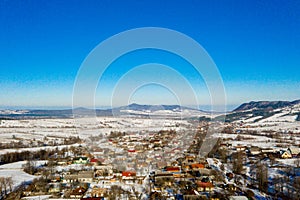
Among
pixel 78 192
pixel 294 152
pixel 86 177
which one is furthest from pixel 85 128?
pixel 78 192

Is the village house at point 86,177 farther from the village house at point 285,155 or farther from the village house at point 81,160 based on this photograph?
the village house at point 285,155

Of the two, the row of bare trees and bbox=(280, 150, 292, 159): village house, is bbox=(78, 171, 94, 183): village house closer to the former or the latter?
the row of bare trees

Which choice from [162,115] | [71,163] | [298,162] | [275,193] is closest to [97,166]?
[71,163]

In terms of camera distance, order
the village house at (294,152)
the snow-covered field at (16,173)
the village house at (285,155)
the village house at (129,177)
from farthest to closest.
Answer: the village house at (294,152)
the village house at (285,155)
the snow-covered field at (16,173)
the village house at (129,177)

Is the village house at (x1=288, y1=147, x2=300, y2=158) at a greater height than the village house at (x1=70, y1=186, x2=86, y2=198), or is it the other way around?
the village house at (x1=70, y1=186, x2=86, y2=198)

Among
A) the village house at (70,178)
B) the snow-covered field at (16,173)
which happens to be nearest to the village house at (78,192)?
the village house at (70,178)

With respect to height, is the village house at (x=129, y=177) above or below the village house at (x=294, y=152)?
above

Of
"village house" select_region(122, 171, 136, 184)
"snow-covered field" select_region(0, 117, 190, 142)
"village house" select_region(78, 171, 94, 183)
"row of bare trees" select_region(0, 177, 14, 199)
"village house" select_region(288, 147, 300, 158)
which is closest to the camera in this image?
"row of bare trees" select_region(0, 177, 14, 199)

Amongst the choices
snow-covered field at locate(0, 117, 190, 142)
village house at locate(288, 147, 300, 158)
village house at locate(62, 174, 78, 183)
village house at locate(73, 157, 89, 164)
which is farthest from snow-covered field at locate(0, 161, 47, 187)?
village house at locate(288, 147, 300, 158)

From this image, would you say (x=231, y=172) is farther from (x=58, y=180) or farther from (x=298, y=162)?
(x=58, y=180)

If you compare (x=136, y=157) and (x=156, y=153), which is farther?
(x=156, y=153)

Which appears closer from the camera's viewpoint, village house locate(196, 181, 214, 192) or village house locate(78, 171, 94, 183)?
village house locate(196, 181, 214, 192)
